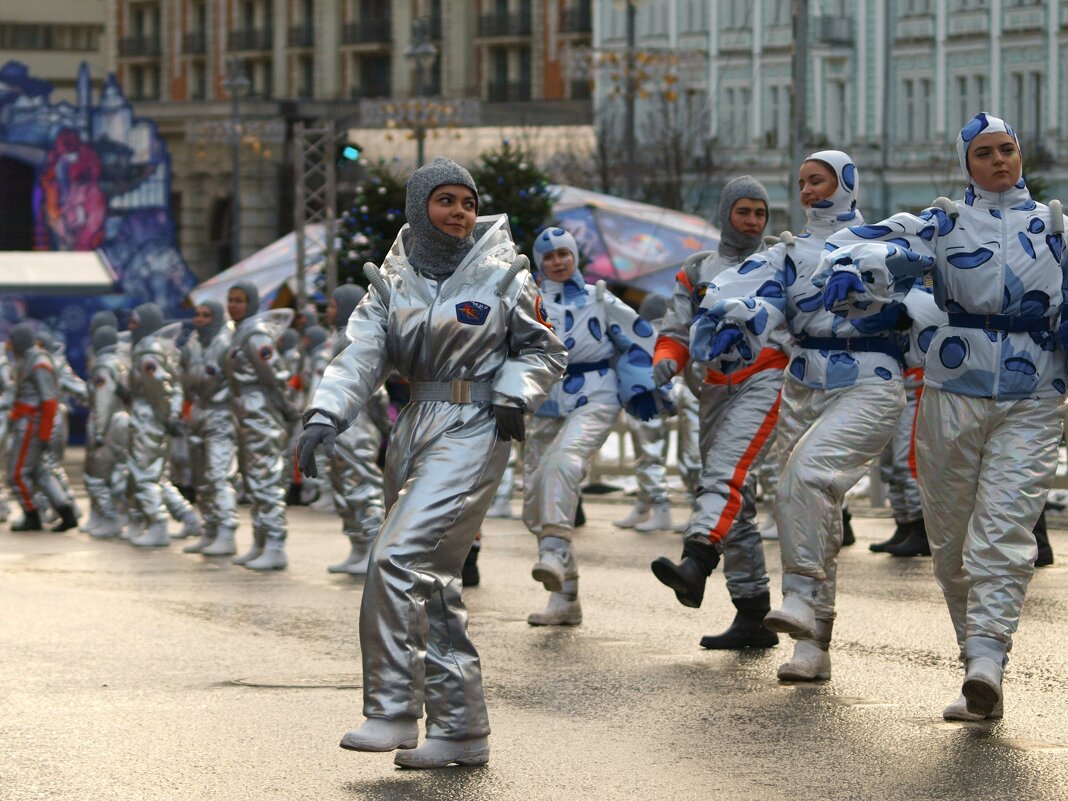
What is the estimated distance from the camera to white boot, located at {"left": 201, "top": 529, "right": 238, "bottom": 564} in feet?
51.9

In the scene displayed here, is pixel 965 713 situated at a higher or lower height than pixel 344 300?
lower

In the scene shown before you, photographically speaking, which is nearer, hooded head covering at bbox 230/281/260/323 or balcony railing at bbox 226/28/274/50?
hooded head covering at bbox 230/281/260/323

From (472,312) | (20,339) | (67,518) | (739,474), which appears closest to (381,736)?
(472,312)

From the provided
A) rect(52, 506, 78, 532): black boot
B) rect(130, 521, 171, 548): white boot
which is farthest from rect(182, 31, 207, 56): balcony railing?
rect(130, 521, 171, 548): white boot

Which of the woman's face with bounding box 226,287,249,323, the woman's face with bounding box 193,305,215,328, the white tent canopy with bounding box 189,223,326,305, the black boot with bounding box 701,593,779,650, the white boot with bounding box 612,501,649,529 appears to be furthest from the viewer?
the white tent canopy with bounding box 189,223,326,305

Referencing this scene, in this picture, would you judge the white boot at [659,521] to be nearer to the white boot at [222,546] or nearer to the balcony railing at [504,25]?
the white boot at [222,546]

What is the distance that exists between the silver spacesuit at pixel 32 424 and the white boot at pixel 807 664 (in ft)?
36.5

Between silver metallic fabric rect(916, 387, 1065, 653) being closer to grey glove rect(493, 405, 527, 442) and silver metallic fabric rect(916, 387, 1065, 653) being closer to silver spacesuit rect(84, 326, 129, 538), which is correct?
grey glove rect(493, 405, 527, 442)

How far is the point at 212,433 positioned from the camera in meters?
15.8

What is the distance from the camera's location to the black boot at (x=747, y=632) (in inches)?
394

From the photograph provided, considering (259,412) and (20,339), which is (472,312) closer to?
(259,412)

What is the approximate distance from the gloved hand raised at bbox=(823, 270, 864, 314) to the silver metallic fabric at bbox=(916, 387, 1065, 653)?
1.66ft

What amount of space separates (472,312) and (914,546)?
7.73 meters

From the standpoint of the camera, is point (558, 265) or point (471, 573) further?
point (471, 573)
